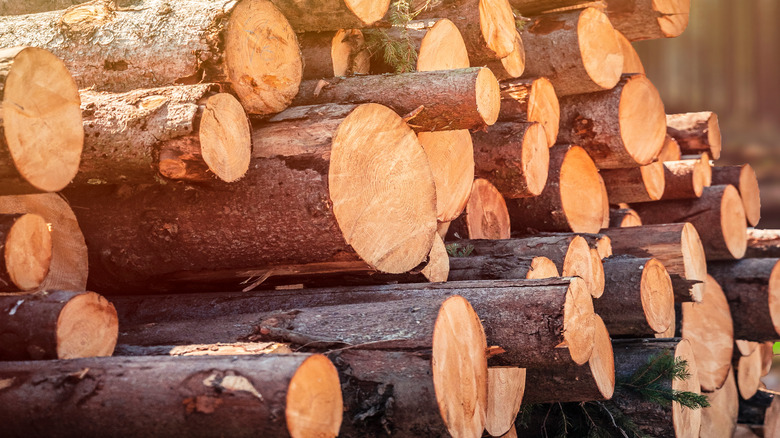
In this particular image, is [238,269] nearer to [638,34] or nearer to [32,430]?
[32,430]

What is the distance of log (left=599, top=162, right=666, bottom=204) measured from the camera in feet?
15.2

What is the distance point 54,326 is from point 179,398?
50 centimetres

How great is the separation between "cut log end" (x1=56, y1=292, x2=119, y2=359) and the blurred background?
6890 mm

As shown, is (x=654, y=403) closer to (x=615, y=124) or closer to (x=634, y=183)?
(x=615, y=124)

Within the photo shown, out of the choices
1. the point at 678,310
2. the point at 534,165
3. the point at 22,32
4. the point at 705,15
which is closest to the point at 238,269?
the point at 22,32

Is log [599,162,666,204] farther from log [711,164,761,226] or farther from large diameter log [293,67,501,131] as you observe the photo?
large diameter log [293,67,501,131]

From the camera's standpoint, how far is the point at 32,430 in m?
1.94

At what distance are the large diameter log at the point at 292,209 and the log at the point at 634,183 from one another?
217 centimetres

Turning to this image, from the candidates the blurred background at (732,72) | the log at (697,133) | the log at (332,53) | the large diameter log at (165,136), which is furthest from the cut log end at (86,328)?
the blurred background at (732,72)

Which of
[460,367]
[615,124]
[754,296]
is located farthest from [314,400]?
[754,296]

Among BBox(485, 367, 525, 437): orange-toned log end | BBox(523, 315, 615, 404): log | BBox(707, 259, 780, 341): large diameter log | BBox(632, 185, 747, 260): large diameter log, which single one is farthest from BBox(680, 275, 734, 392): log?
BBox(485, 367, 525, 437): orange-toned log end

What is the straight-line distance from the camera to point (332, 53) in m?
3.00

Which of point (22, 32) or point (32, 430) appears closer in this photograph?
point (32, 430)

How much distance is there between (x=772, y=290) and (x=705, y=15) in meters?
4.13
